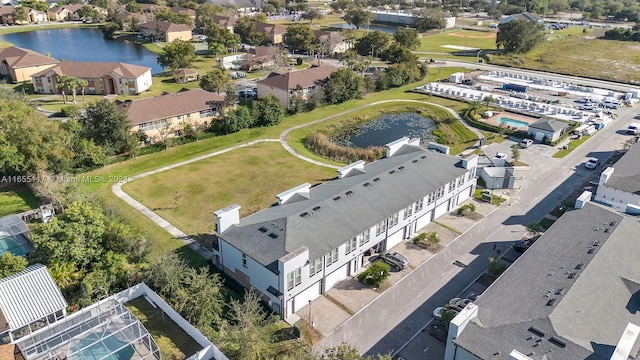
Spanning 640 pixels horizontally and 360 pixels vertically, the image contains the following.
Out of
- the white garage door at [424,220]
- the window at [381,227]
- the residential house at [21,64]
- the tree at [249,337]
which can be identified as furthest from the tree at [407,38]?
the tree at [249,337]

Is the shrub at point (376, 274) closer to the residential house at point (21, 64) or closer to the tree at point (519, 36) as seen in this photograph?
the residential house at point (21, 64)

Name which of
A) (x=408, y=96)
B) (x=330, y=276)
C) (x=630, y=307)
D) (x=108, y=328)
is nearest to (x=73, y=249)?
(x=108, y=328)

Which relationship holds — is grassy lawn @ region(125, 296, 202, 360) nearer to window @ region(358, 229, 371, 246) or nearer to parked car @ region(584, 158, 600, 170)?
window @ region(358, 229, 371, 246)

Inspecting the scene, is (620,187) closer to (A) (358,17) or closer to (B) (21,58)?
(B) (21,58)

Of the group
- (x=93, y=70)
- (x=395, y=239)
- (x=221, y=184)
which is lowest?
(x=221, y=184)

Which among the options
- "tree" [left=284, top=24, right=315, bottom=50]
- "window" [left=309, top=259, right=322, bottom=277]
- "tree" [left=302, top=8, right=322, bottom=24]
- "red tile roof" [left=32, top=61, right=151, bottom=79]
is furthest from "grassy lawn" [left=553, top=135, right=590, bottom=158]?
"tree" [left=302, top=8, right=322, bottom=24]

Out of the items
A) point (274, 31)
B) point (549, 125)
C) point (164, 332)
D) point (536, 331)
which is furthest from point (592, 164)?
point (274, 31)

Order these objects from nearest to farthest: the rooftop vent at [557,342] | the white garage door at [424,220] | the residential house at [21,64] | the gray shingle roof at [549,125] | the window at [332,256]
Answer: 1. the rooftop vent at [557,342]
2. the window at [332,256]
3. the white garage door at [424,220]
4. the gray shingle roof at [549,125]
5. the residential house at [21,64]
